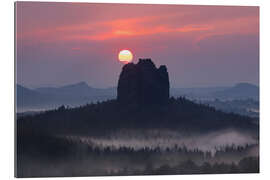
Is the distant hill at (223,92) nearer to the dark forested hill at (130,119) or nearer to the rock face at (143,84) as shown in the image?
the dark forested hill at (130,119)

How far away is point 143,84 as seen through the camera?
1523 cm

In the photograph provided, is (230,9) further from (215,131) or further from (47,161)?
(47,161)

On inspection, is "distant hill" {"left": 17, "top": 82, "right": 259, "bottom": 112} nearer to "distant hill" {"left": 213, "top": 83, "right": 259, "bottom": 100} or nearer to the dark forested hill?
the dark forested hill

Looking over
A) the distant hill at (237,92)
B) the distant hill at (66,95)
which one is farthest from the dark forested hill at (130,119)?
the distant hill at (237,92)

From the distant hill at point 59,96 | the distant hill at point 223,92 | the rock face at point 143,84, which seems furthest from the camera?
the distant hill at point 223,92

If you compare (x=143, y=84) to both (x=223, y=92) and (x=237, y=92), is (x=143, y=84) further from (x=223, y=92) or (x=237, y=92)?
(x=237, y=92)

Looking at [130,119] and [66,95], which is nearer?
[66,95]

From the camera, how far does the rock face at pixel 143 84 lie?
1498 centimetres

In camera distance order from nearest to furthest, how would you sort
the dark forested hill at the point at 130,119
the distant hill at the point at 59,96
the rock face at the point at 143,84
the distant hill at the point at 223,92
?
1. the distant hill at the point at 59,96
2. the dark forested hill at the point at 130,119
3. the rock face at the point at 143,84
4. the distant hill at the point at 223,92

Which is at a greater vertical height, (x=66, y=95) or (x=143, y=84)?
(x=143, y=84)

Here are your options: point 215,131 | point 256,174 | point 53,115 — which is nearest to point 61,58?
point 53,115

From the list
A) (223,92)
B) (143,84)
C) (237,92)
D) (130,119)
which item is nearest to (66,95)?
(130,119)

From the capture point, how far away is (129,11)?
1497cm

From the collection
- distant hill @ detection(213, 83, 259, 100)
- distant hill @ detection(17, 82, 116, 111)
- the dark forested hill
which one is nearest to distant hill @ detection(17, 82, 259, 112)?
distant hill @ detection(17, 82, 116, 111)
